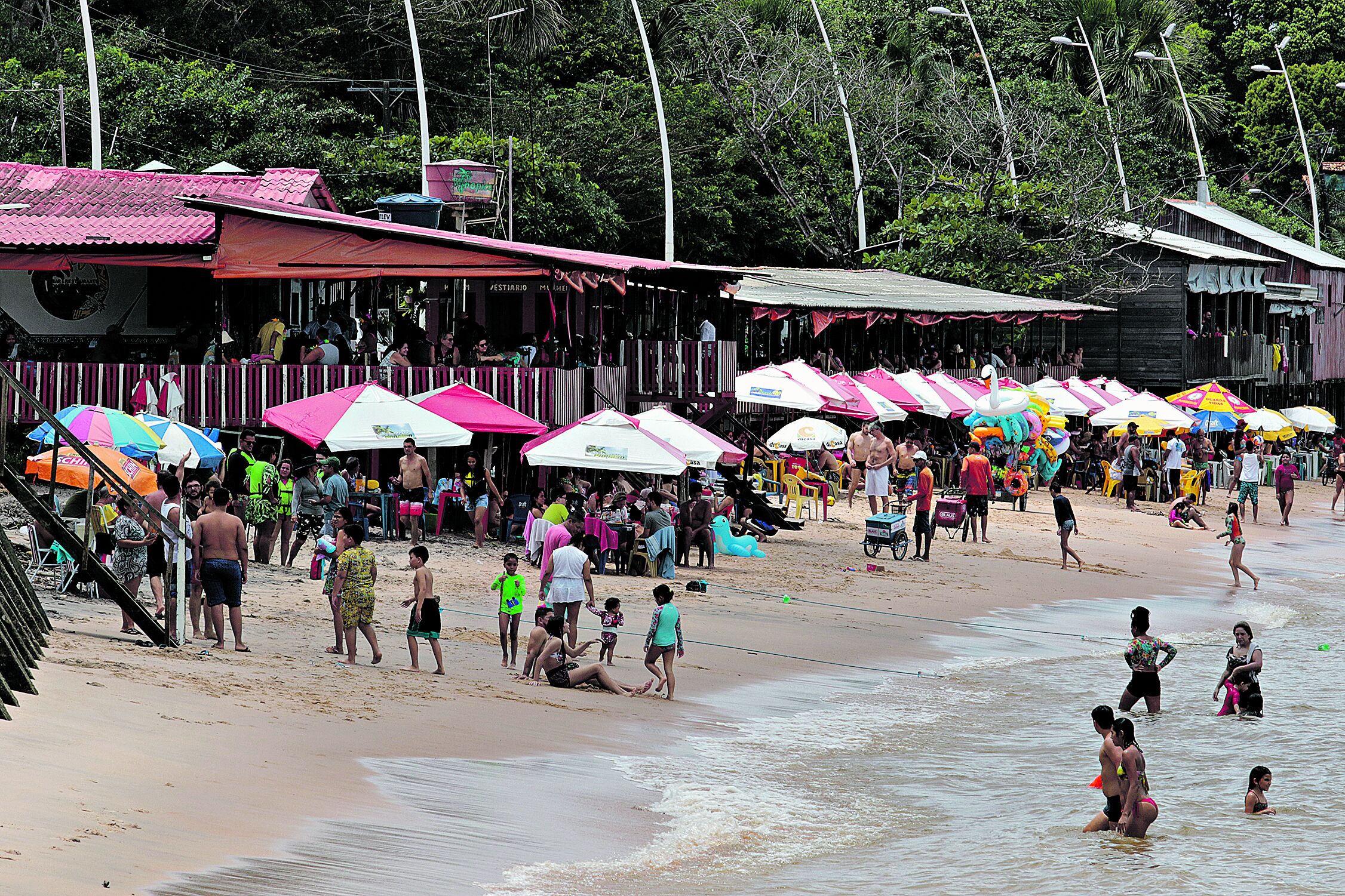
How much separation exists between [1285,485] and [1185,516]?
3.33 meters

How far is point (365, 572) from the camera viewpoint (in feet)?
46.8

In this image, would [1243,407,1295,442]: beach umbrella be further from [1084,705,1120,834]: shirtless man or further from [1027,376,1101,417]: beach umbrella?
[1084,705,1120,834]: shirtless man

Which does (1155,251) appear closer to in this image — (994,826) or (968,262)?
(968,262)

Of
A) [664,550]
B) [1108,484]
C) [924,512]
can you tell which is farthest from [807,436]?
[1108,484]

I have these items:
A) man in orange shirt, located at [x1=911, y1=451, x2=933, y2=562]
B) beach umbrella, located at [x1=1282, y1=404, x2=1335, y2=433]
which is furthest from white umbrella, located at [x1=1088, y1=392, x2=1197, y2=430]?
man in orange shirt, located at [x1=911, y1=451, x2=933, y2=562]

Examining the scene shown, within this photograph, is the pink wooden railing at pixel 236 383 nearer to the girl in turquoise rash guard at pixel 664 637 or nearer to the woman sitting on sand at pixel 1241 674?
the girl in turquoise rash guard at pixel 664 637

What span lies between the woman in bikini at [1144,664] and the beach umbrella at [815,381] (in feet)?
42.0

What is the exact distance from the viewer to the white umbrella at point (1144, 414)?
3388 centimetres

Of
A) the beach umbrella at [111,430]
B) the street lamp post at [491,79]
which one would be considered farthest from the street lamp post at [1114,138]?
the beach umbrella at [111,430]

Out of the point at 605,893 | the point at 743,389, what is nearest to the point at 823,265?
the point at 743,389

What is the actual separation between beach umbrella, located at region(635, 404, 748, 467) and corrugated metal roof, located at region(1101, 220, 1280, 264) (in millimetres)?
26696

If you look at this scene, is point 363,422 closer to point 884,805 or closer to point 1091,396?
point 884,805

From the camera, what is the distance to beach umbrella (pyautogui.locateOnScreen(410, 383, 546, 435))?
855 inches

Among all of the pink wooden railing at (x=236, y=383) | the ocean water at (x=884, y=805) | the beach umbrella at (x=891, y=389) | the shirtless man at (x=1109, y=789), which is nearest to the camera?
the ocean water at (x=884, y=805)
